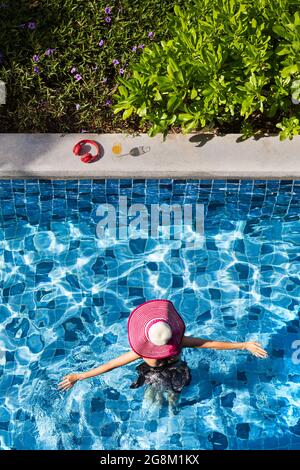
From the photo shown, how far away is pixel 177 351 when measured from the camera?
4836mm

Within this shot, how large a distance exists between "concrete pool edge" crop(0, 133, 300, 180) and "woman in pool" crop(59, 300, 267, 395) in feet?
5.52

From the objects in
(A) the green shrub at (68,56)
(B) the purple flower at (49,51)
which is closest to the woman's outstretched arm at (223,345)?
(A) the green shrub at (68,56)

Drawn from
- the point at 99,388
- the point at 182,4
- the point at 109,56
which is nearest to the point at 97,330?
the point at 99,388

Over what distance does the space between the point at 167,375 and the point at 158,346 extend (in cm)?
66

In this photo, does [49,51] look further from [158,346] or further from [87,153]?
[158,346]

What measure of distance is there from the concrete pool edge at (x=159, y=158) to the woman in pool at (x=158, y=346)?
1682 millimetres

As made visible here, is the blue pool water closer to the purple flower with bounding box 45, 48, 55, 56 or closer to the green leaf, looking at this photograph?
the green leaf

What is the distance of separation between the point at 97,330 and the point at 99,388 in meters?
0.50

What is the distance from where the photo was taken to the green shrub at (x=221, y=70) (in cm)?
605

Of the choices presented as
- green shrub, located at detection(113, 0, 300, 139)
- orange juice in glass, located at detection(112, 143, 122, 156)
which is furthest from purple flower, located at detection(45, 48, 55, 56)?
orange juice in glass, located at detection(112, 143, 122, 156)

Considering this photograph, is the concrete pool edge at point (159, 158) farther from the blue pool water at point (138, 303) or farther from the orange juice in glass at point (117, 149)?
the blue pool water at point (138, 303)

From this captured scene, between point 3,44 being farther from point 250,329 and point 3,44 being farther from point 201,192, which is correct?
point 250,329

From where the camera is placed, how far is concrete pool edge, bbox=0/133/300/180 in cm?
632

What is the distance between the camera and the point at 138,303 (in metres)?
6.14
